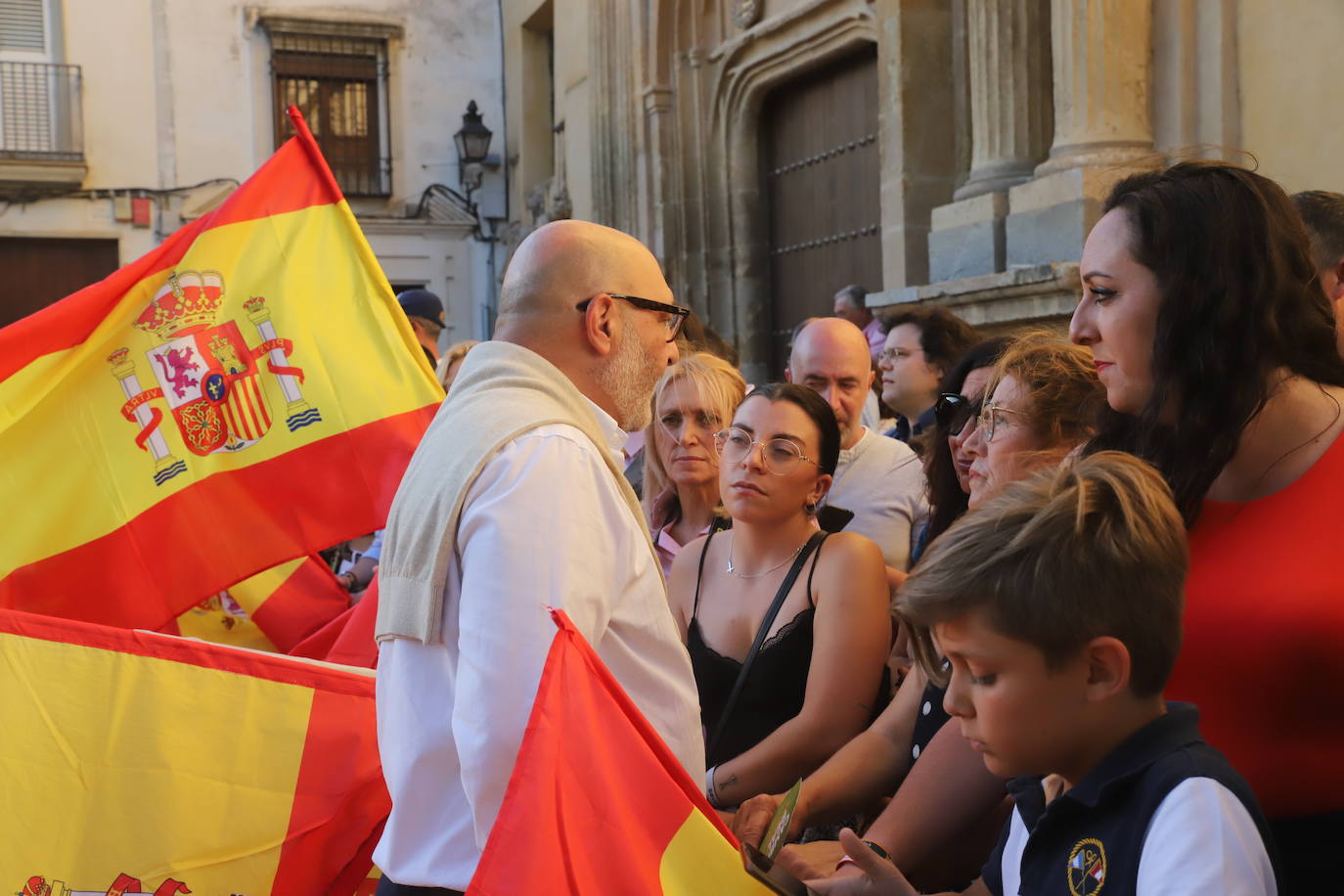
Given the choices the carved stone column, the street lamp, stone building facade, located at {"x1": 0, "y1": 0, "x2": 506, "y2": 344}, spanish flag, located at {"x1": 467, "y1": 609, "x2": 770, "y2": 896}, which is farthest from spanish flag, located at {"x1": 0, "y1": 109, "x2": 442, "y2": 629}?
stone building facade, located at {"x1": 0, "y1": 0, "x2": 506, "y2": 344}

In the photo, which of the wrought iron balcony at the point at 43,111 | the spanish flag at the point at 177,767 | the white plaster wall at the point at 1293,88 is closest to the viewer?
the spanish flag at the point at 177,767

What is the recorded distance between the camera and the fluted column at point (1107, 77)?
20.1 feet

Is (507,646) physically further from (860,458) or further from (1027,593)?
(860,458)

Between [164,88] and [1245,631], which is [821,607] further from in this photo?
[164,88]

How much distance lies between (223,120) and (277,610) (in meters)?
14.5

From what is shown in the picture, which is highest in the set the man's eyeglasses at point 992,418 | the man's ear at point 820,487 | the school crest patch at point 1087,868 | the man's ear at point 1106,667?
the man's eyeglasses at point 992,418

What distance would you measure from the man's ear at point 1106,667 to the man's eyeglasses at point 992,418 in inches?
39.9

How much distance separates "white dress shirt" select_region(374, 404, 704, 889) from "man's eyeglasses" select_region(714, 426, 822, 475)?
1109 mm

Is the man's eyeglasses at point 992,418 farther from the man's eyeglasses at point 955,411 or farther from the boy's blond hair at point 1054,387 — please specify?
the man's eyeglasses at point 955,411

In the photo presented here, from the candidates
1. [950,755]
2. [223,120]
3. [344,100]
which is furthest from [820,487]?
[344,100]

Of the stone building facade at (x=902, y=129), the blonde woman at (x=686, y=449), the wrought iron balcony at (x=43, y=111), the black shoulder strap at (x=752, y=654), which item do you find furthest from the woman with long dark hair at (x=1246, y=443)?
the wrought iron balcony at (x=43, y=111)

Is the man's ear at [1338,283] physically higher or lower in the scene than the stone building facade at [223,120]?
lower

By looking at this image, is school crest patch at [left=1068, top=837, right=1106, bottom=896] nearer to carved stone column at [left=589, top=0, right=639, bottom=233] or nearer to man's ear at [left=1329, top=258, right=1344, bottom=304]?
man's ear at [left=1329, top=258, right=1344, bottom=304]

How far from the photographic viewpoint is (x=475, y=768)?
1913 mm
